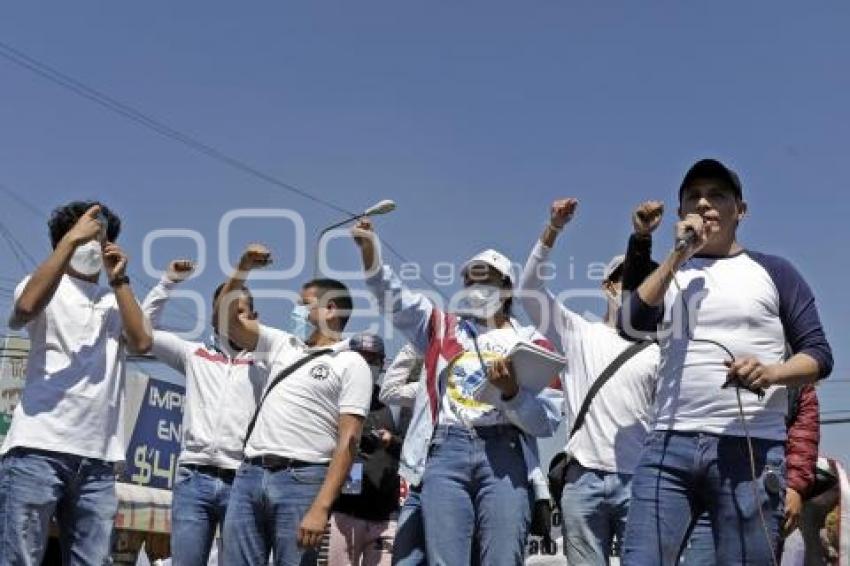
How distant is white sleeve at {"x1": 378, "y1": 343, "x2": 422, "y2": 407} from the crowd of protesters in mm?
1017

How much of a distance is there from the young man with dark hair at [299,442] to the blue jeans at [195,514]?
491 millimetres

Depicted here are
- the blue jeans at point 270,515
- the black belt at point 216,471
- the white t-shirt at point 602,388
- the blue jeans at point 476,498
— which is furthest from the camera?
the black belt at point 216,471

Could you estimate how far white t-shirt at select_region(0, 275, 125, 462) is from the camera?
14.7 feet

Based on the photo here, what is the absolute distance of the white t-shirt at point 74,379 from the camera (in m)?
4.49

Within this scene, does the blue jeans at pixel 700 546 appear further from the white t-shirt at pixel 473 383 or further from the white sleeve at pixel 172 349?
the white sleeve at pixel 172 349

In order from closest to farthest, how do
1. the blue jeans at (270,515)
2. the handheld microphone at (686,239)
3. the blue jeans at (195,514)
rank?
1. the handheld microphone at (686,239)
2. the blue jeans at (270,515)
3. the blue jeans at (195,514)

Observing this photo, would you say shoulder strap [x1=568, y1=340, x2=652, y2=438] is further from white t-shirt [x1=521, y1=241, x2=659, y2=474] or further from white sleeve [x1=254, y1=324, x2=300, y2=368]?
white sleeve [x1=254, y1=324, x2=300, y2=368]

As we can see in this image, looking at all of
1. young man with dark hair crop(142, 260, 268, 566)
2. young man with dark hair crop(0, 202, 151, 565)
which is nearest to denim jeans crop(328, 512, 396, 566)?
young man with dark hair crop(142, 260, 268, 566)

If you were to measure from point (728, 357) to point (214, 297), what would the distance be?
328 centimetres

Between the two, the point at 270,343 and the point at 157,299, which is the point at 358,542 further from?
the point at 157,299

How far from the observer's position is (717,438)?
3.77 meters

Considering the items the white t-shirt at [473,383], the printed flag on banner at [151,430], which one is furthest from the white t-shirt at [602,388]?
the printed flag on banner at [151,430]

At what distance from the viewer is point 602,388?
556 centimetres

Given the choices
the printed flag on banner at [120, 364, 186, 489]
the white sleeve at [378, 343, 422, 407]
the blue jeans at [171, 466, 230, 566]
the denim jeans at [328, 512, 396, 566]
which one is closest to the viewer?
the blue jeans at [171, 466, 230, 566]
